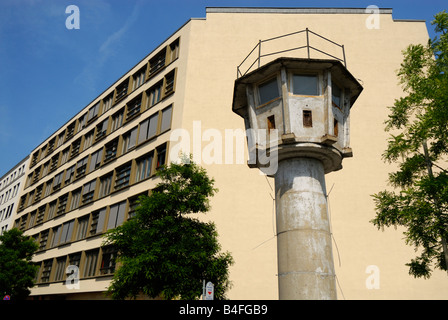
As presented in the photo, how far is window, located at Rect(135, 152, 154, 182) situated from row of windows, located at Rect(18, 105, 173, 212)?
5.07 ft

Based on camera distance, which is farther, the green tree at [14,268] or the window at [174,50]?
the window at [174,50]

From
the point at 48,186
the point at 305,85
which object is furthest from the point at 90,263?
the point at 305,85

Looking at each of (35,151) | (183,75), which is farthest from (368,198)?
(35,151)

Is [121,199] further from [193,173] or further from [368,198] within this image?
[368,198]

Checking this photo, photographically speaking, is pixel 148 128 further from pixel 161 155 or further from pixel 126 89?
pixel 126 89

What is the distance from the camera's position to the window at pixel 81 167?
36.4 m

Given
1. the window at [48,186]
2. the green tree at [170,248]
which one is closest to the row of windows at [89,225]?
the window at [48,186]

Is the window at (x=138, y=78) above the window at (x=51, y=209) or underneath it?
above

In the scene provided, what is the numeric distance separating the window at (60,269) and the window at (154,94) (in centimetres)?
1775

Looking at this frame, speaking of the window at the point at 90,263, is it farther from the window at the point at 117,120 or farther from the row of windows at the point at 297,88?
the row of windows at the point at 297,88

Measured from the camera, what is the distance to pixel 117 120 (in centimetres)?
3475

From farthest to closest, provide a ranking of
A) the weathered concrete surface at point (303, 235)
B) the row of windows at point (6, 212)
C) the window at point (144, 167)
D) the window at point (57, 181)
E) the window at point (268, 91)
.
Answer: the row of windows at point (6, 212) < the window at point (57, 181) < the window at point (144, 167) < the window at point (268, 91) < the weathered concrete surface at point (303, 235)

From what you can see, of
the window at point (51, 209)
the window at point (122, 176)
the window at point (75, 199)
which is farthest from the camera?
the window at point (51, 209)

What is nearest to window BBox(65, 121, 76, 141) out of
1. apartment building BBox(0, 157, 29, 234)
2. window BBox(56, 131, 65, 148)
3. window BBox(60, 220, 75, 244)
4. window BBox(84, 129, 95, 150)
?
window BBox(56, 131, 65, 148)
